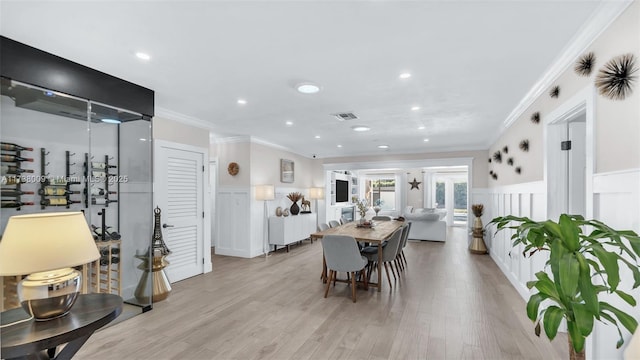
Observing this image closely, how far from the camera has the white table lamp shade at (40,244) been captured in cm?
138

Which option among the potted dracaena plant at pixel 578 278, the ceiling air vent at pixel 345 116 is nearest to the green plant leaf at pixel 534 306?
the potted dracaena plant at pixel 578 278

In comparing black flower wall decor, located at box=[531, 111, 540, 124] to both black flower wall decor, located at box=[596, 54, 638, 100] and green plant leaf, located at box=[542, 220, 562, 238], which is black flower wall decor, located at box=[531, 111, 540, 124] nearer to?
black flower wall decor, located at box=[596, 54, 638, 100]

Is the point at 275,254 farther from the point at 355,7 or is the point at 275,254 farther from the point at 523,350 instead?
the point at 355,7

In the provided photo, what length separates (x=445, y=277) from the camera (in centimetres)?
440

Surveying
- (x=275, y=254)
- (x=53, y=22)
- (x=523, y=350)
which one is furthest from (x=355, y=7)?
(x=275, y=254)

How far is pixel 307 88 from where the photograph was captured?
3.07 metres

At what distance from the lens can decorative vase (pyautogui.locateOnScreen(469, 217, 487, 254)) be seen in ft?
19.7

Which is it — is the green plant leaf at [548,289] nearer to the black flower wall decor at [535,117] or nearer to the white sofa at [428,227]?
the black flower wall decor at [535,117]

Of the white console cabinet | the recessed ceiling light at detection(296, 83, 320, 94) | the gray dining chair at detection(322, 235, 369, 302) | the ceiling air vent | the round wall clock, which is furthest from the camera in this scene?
the white console cabinet

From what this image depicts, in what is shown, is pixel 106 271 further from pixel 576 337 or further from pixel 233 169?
pixel 576 337

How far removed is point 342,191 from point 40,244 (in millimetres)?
8822

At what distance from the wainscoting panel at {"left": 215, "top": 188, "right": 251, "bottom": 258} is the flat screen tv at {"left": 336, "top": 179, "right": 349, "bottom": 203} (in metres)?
4.40

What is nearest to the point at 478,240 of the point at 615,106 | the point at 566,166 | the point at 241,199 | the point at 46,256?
the point at 566,166

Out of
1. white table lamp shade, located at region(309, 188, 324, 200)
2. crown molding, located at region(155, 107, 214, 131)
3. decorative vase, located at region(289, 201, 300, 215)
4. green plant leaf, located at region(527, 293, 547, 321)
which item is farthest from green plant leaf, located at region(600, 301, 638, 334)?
white table lamp shade, located at region(309, 188, 324, 200)
